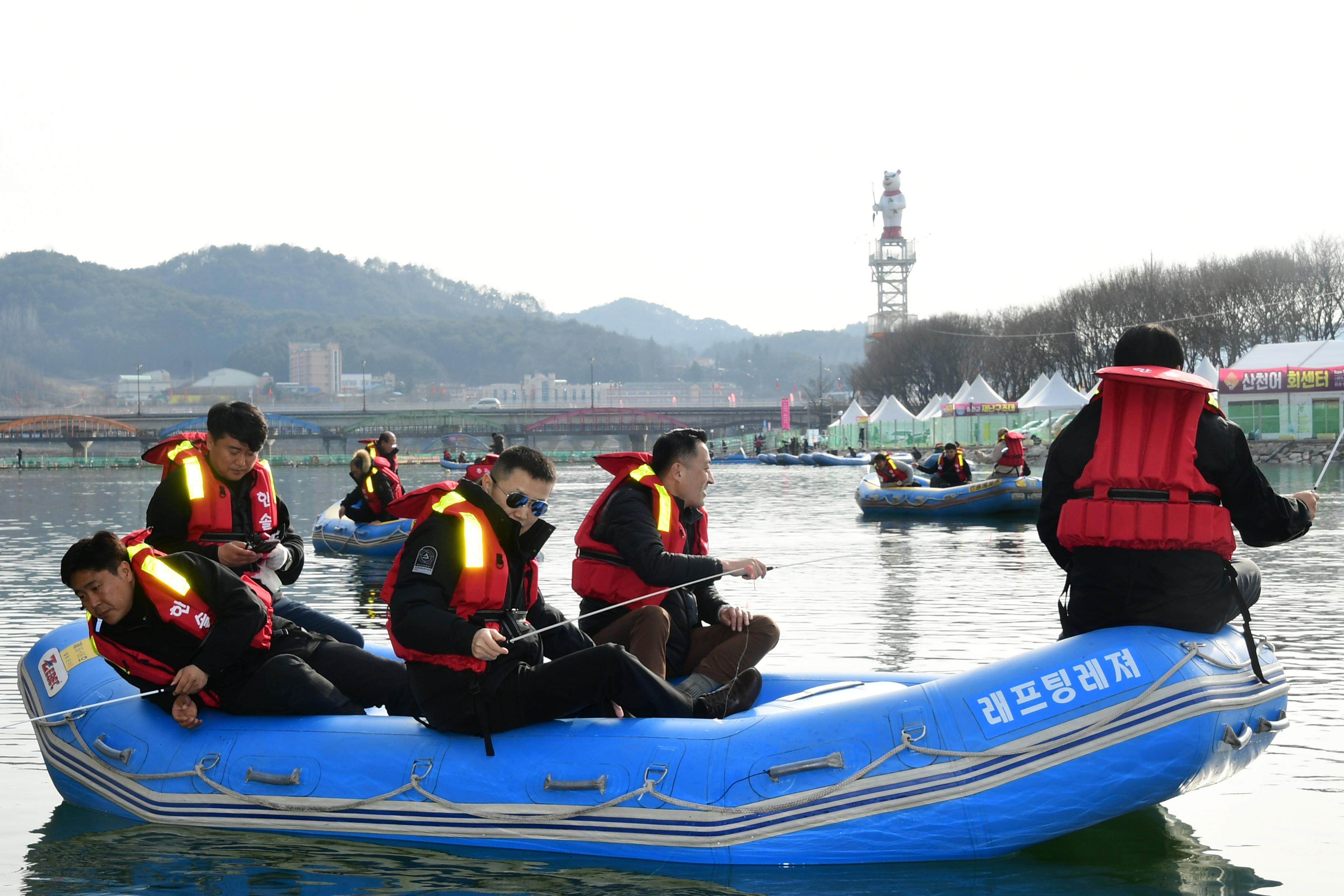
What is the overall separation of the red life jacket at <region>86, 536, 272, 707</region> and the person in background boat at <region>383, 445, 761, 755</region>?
3.06ft

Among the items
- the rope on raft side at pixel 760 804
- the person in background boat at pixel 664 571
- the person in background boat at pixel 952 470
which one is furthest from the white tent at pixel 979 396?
the rope on raft side at pixel 760 804

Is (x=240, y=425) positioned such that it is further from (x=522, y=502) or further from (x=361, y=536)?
(x=361, y=536)

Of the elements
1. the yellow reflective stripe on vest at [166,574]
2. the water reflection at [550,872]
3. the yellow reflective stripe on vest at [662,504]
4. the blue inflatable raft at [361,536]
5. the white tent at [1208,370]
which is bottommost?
the water reflection at [550,872]


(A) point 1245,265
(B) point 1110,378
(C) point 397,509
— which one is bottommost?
(C) point 397,509

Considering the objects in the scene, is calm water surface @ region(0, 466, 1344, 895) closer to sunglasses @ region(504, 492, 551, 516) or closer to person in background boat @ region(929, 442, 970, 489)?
sunglasses @ region(504, 492, 551, 516)

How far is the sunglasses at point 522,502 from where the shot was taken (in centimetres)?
588

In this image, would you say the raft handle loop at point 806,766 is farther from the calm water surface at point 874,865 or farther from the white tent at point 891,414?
the white tent at point 891,414

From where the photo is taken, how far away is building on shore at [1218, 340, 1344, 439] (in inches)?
2052

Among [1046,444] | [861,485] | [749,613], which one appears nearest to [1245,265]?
[1046,444]

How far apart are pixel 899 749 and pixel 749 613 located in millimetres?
1538

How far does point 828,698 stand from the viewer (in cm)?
698

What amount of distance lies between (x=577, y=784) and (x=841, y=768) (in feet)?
3.70

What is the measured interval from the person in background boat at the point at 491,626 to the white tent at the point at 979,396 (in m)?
68.3

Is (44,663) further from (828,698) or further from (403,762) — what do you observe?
(828,698)
